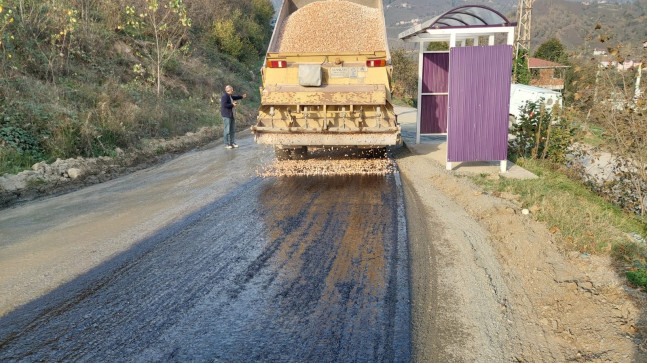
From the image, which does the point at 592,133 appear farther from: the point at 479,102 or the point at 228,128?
the point at 228,128

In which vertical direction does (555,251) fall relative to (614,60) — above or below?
below

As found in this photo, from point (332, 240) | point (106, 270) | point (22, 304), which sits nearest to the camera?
point (22, 304)

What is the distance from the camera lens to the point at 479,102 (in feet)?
29.0

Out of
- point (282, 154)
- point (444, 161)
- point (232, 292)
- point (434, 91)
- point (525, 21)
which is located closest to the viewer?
point (232, 292)

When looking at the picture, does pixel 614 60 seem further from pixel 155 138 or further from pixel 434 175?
pixel 155 138

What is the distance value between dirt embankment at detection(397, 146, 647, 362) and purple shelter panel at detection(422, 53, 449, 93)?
22.6 ft

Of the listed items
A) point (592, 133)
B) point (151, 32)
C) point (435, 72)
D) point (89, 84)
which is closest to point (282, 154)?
point (435, 72)

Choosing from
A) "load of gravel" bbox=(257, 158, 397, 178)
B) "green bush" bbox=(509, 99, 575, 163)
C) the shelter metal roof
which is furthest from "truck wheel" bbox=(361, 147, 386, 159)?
"green bush" bbox=(509, 99, 575, 163)

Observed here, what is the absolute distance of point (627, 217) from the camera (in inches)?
289

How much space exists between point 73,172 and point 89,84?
5591 millimetres

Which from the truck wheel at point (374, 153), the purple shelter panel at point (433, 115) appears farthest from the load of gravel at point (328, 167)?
the purple shelter panel at point (433, 115)

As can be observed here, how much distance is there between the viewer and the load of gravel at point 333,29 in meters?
10.7

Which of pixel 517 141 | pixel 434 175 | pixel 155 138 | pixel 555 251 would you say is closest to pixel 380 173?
pixel 434 175

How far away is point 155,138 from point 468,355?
12.3 metres
